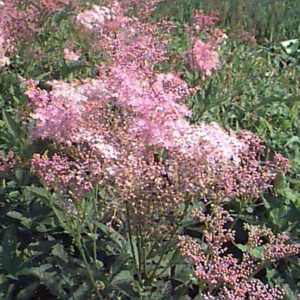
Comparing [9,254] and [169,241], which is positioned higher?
[169,241]

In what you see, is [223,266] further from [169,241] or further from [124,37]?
[124,37]

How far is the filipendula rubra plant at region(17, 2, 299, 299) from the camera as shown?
234 cm

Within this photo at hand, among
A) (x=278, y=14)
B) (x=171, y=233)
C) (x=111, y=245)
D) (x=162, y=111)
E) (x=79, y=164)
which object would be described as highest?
(x=162, y=111)

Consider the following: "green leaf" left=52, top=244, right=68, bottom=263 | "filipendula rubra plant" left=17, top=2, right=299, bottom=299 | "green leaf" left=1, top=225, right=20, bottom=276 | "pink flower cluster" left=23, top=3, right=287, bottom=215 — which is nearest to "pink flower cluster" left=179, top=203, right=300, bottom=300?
→ "filipendula rubra plant" left=17, top=2, right=299, bottom=299

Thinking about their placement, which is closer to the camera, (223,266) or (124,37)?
(223,266)

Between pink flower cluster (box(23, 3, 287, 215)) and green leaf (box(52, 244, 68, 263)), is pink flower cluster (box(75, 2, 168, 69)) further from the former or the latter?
green leaf (box(52, 244, 68, 263))

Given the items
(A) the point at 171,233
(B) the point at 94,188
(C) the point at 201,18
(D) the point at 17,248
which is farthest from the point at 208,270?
(C) the point at 201,18

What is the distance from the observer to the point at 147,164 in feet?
8.09

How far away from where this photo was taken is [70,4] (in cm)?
518

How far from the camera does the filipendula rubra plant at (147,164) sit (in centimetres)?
234

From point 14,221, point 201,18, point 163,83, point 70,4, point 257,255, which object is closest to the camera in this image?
point 163,83

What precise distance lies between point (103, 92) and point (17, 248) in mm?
854

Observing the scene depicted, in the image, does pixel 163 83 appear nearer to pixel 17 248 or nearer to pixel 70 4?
pixel 17 248

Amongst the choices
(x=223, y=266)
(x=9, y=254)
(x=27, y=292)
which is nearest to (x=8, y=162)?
(x=9, y=254)
